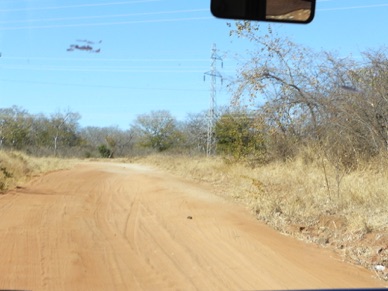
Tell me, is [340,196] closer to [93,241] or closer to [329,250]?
[329,250]

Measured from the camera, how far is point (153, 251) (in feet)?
26.9

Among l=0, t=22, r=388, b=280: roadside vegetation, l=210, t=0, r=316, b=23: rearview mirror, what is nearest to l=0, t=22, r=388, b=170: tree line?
l=0, t=22, r=388, b=280: roadside vegetation

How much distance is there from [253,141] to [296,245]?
45.9 ft

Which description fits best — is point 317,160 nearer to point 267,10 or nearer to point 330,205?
point 330,205

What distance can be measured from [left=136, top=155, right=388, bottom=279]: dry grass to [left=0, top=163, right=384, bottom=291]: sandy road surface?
44 cm

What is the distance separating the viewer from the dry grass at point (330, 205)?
852 cm

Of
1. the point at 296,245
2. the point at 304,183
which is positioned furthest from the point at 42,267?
the point at 304,183

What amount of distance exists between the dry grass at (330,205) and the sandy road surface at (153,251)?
436 millimetres

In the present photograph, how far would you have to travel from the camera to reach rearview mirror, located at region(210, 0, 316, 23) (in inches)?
126

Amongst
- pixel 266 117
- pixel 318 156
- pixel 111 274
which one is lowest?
pixel 111 274

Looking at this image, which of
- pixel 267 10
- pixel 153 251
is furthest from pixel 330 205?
pixel 267 10

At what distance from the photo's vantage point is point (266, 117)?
775 inches

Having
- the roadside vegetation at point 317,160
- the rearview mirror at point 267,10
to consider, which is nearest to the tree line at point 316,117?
the roadside vegetation at point 317,160

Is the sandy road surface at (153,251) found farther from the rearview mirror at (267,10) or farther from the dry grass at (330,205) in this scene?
the rearview mirror at (267,10)
